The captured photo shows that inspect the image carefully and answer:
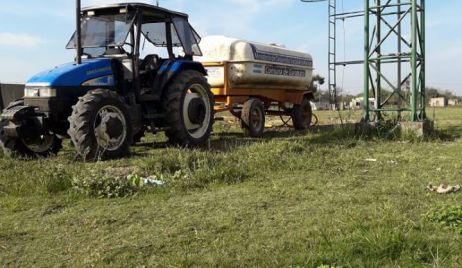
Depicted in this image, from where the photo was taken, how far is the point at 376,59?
12.9 meters

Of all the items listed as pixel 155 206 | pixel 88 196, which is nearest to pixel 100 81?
pixel 88 196

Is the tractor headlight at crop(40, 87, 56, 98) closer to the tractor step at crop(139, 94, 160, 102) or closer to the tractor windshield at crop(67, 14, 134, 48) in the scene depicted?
the tractor windshield at crop(67, 14, 134, 48)

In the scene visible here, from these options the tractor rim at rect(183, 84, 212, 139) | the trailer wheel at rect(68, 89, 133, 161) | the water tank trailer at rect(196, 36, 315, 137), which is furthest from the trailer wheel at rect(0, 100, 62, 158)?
the water tank trailer at rect(196, 36, 315, 137)

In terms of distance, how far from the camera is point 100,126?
8.61 metres

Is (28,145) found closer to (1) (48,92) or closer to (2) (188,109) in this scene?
(1) (48,92)

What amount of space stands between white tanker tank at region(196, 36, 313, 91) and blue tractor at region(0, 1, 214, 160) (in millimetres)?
2229

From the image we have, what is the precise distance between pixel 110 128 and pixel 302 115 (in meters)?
8.78

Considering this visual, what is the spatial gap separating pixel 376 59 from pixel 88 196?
8.67 metres

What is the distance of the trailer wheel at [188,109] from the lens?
10.1 meters

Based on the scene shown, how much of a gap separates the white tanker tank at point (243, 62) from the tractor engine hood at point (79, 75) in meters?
4.48

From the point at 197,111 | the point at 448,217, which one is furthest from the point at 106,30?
the point at 448,217

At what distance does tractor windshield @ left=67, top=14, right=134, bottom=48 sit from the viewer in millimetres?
9668

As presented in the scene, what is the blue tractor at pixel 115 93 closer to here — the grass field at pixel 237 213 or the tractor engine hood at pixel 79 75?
the tractor engine hood at pixel 79 75

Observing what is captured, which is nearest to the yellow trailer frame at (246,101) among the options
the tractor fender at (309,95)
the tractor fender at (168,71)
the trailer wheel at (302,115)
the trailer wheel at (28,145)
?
the trailer wheel at (302,115)
